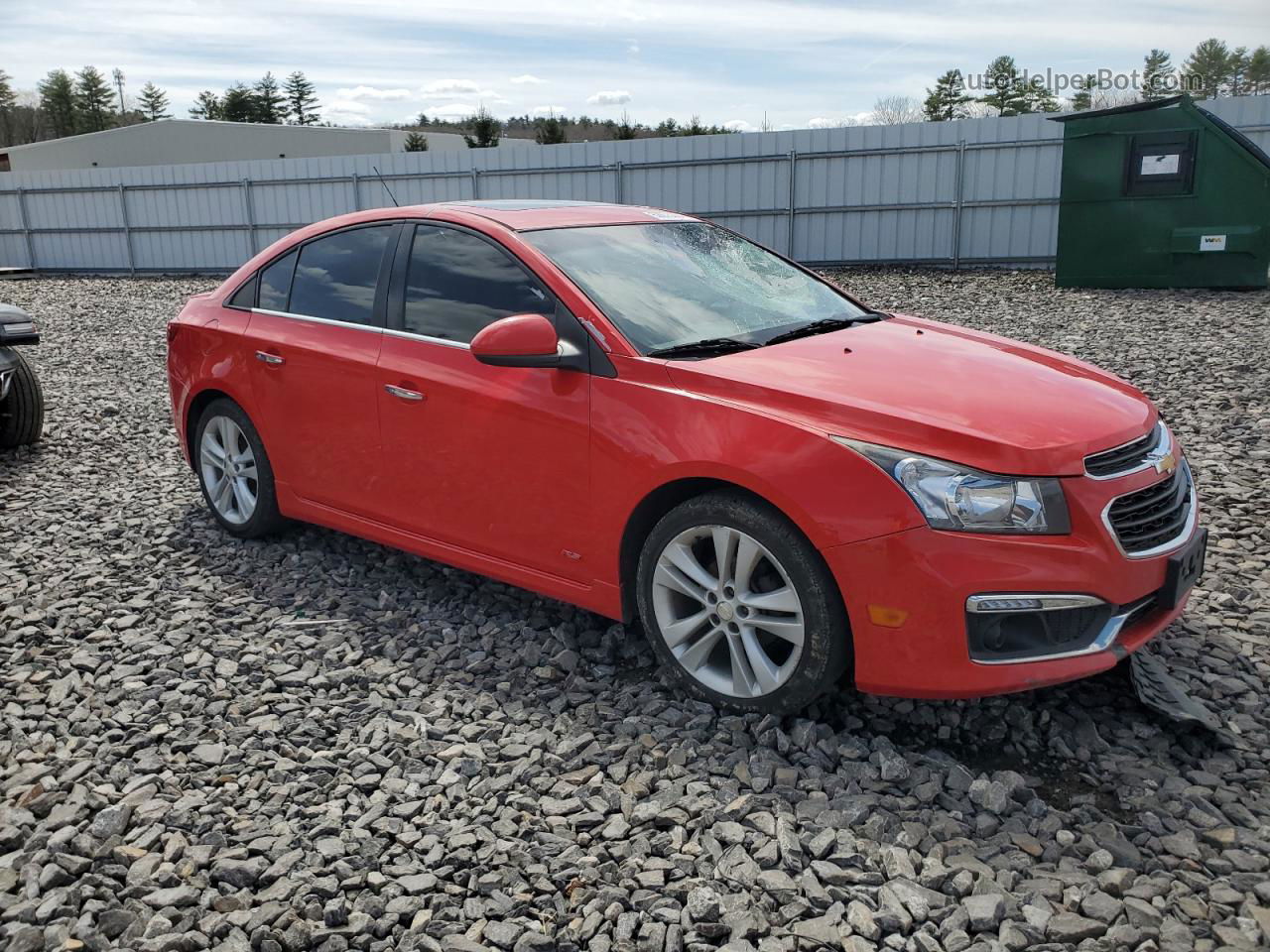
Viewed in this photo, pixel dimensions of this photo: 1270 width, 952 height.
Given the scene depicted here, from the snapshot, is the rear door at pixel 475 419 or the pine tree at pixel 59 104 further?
the pine tree at pixel 59 104

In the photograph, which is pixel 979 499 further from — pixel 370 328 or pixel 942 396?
pixel 370 328

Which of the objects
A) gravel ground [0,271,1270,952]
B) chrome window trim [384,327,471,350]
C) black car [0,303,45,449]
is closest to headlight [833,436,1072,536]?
gravel ground [0,271,1270,952]

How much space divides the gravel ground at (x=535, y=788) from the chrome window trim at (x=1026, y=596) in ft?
1.72

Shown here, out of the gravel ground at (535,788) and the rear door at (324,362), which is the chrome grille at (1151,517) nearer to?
the gravel ground at (535,788)

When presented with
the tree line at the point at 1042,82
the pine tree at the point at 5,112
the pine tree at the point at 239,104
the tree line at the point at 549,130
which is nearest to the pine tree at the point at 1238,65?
the tree line at the point at 1042,82

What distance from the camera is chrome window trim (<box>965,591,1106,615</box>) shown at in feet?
9.42

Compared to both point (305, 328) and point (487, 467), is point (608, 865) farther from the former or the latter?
point (305, 328)

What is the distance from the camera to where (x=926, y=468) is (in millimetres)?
2914

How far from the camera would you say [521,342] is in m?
3.52

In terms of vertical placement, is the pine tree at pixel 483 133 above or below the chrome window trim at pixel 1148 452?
above

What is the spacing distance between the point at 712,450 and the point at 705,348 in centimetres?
54

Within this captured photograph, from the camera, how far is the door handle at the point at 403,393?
409cm

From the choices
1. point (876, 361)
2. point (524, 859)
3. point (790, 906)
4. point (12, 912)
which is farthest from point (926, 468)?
point (12, 912)

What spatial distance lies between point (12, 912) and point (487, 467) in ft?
6.54
